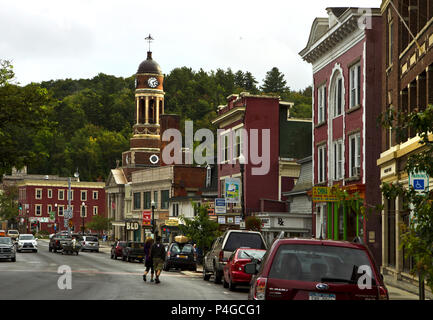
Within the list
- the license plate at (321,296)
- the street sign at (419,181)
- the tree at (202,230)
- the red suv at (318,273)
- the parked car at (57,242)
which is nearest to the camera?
the license plate at (321,296)

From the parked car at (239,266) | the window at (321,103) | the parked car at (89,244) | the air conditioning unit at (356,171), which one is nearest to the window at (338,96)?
the window at (321,103)

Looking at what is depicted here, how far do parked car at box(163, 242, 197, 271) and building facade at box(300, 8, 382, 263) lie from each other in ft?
23.7

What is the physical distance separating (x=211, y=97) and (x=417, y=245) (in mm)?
125623

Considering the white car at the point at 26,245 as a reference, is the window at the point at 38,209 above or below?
above

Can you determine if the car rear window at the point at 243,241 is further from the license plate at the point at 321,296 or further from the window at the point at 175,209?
the window at the point at 175,209

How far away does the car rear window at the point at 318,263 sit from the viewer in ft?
35.5

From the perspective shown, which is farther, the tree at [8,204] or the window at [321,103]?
the tree at [8,204]

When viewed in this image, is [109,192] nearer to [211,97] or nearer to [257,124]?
[211,97]

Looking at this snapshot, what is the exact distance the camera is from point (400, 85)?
32.0 m

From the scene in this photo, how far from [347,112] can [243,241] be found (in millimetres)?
11650

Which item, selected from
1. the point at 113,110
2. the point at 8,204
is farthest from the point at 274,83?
the point at 8,204

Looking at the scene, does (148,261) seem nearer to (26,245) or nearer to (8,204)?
(26,245)

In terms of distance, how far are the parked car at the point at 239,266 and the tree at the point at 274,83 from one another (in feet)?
380

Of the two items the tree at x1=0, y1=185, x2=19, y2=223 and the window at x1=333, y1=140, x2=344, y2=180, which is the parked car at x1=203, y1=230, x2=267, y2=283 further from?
the tree at x1=0, y1=185, x2=19, y2=223
